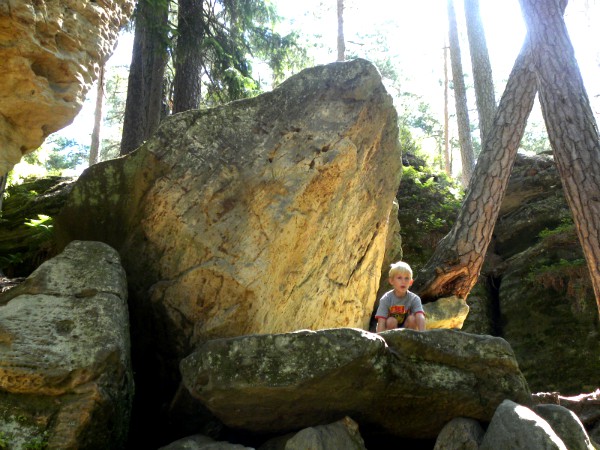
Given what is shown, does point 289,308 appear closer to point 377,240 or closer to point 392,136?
point 377,240

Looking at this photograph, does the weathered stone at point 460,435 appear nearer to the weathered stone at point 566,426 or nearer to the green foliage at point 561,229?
the weathered stone at point 566,426

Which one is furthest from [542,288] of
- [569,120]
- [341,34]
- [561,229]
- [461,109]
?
[341,34]

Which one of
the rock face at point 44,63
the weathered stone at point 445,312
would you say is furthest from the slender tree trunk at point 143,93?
the weathered stone at point 445,312

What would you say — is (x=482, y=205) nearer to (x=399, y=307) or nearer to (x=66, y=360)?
(x=399, y=307)

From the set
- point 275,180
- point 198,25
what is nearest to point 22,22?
point 275,180

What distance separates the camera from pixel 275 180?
574 cm

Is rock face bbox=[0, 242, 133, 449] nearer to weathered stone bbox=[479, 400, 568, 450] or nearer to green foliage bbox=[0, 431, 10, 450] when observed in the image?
green foliage bbox=[0, 431, 10, 450]

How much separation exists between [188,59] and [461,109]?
9.71 meters

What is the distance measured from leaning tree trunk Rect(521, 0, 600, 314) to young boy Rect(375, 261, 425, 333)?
2.16m

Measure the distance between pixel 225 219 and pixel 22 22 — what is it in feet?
8.02

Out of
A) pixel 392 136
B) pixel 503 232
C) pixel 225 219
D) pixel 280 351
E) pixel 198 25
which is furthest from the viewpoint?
pixel 503 232

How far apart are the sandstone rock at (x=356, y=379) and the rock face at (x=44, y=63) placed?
2838mm

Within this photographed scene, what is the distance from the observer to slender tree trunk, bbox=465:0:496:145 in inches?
590

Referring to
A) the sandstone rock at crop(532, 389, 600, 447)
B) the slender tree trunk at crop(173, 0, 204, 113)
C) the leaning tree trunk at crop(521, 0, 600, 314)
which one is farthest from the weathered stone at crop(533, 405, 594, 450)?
the slender tree trunk at crop(173, 0, 204, 113)
